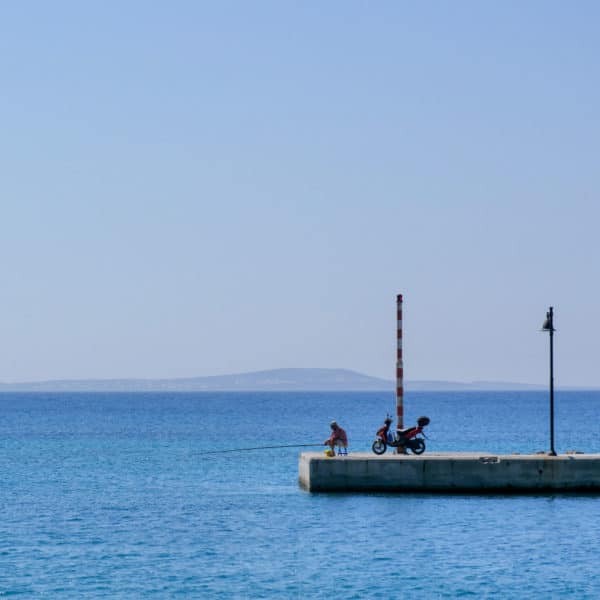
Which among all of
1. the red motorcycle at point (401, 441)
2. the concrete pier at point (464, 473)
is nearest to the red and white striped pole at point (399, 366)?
the red motorcycle at point (401, 441)

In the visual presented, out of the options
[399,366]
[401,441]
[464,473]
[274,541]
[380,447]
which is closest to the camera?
[274,541]

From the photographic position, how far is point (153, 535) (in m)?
38.4

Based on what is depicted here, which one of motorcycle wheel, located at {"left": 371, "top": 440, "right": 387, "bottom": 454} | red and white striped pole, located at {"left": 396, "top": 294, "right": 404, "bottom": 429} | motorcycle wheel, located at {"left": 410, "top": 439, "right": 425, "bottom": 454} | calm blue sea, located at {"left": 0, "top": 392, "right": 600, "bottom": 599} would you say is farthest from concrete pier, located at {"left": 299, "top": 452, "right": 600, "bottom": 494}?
red and white striped pole, located at {"left": 396, "top": 294, "right": 404, "bottom": 429}

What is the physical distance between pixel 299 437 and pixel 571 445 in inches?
1040

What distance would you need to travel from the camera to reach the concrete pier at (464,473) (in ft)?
142

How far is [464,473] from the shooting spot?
1715 inches

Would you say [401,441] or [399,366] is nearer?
[401,441]

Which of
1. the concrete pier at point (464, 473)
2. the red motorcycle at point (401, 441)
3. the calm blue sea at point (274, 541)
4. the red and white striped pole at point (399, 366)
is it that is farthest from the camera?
the red and white striped pole at point (399, 366)

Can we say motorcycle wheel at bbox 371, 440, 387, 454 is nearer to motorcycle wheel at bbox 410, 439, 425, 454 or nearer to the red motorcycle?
the red motorcycle

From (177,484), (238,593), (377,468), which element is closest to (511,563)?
(238,593)

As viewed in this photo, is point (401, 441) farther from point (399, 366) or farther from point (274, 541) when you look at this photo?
point (274, 541)

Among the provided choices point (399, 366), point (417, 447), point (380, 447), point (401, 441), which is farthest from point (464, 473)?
point (399, 366)

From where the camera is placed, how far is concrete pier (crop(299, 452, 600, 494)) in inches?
1705

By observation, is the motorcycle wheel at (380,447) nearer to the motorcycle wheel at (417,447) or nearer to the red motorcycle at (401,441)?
the red motorcycle at (401,441)
